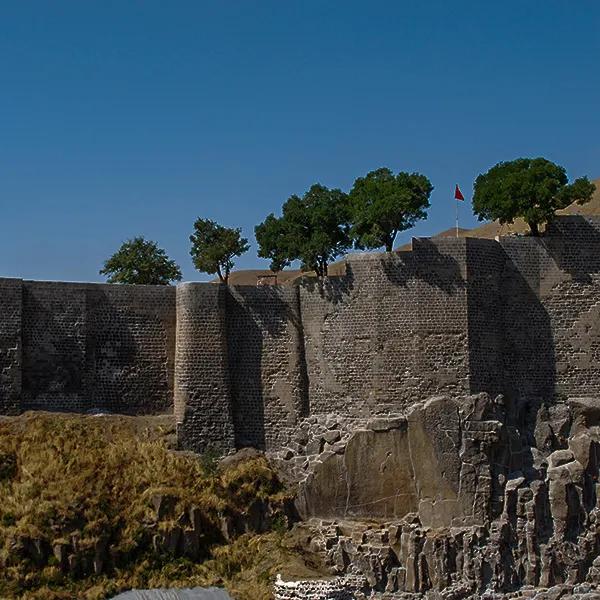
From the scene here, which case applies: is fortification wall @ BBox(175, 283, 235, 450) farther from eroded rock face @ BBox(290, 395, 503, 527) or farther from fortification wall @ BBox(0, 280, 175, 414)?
eroded rock face @ BBox(290, 395, 503, 527)

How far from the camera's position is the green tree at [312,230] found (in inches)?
1727

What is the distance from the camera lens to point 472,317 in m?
40.0

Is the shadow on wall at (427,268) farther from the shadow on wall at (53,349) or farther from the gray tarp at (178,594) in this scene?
the gray tarp at (178,594)

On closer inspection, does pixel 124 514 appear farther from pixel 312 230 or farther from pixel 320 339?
pixel 312 230

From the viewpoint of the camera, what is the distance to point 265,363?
137 ft

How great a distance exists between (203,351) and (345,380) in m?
4.80

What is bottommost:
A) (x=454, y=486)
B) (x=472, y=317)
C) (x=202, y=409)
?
(x=454, y=486)

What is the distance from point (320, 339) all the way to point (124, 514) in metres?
8.96

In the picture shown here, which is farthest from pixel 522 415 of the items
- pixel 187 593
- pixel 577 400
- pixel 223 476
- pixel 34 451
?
pixel 34 451

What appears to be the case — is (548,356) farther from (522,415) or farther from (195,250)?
(195,250)

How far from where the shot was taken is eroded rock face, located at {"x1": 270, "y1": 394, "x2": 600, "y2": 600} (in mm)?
37094

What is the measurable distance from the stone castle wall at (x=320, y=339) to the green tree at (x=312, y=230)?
223 centimetres

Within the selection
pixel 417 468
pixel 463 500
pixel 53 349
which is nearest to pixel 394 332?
pixel 417 468

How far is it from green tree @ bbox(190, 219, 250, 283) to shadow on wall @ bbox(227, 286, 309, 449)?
5.32 metres
